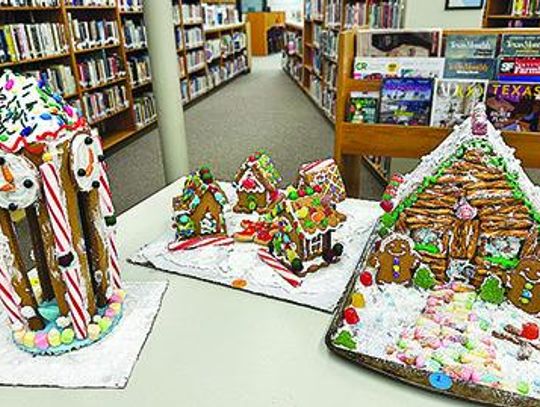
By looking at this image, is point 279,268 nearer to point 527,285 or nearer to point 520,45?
point 527,285

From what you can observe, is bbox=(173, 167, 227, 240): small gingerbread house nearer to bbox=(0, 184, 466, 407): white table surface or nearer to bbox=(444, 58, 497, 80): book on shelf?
bbox=(0, 184, 466, 407): white table surface

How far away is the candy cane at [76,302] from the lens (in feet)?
2.64

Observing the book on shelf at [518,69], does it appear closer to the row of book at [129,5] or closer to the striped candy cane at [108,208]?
the striped candy cane at [108,208]

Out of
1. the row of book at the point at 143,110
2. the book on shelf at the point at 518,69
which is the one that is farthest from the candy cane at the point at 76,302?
the row of book at the point at 143,110

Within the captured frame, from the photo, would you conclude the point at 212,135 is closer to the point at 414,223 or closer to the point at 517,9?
the point at 517,9

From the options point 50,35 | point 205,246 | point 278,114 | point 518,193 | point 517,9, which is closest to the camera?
point 518,193

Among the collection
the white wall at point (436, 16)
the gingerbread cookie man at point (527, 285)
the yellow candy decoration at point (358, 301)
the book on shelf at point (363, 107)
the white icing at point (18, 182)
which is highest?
the white wall at point (436, 16)

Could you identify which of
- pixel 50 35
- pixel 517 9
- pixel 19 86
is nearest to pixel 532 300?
pixel 19 86

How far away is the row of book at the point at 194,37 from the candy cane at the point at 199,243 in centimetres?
568

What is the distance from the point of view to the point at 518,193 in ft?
2.85

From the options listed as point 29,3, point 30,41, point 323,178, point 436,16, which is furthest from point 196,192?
point 29,3

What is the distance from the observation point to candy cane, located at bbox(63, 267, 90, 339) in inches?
31.7

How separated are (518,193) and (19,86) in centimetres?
95

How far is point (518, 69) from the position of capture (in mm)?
1437
